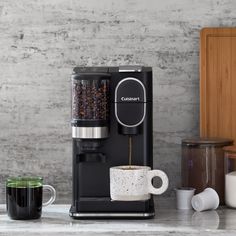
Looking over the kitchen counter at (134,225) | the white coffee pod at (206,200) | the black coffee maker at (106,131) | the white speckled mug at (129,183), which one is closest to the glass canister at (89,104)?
the black coffee maker at (106,131)

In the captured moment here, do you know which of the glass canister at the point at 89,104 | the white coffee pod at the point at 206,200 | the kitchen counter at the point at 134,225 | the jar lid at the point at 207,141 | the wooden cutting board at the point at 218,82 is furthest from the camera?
the wooden cutting board at the point at 218,82

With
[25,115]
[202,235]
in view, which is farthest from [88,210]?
[25,115]

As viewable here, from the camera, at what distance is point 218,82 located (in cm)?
218

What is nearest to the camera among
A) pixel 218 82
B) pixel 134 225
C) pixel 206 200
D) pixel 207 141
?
pixel 134 225

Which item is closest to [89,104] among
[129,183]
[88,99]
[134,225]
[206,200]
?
[88,99]

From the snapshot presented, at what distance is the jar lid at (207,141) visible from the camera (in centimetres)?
205

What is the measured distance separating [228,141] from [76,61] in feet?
1.91

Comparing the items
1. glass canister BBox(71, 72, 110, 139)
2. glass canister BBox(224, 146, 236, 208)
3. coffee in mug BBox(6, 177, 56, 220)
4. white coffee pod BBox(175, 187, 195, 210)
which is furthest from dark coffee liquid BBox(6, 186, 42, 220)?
glass canister BBox(224, 146, 236, 208)

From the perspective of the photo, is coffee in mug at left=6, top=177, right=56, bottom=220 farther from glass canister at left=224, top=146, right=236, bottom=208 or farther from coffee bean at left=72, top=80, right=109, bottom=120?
glass canister at left=224, top=146, right=236, bottom=208

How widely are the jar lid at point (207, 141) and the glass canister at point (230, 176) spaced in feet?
0.15

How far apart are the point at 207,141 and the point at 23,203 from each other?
2.02 feet

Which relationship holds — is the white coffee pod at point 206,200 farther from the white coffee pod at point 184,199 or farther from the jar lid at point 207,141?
the jar lid at point 207,141

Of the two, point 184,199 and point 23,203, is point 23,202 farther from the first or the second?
point 184,199

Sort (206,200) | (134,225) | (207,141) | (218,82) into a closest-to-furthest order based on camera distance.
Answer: (134,225) → (206,200) → (207,141) → (218,82)
